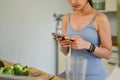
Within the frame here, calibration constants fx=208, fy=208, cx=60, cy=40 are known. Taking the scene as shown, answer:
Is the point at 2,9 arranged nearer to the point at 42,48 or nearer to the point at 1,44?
the point at 1,44

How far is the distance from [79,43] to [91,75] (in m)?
0.20

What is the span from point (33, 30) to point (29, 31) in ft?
0.20

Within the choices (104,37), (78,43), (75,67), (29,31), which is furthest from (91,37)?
(29,31)

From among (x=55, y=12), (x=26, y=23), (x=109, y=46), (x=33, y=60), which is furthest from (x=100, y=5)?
(x=109, y=46)

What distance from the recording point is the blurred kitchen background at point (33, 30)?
2.42m

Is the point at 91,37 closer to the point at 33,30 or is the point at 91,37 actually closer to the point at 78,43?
the point at 78,43

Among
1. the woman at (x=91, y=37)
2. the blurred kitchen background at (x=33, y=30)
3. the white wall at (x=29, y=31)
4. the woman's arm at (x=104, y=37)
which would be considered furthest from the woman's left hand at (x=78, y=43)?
the white wall at (x=29, y=31)

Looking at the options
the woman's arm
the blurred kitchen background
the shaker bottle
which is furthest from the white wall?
the shaker bottle

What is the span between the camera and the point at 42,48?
110 inches

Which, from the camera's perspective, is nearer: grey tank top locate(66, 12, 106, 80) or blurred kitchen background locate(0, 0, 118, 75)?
grey tank top locate(66, 12, 106, 80)

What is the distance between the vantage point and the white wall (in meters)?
2.44

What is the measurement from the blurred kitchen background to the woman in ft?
3.49

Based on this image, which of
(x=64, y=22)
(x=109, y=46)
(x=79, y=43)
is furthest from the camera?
(x=64, y=22)

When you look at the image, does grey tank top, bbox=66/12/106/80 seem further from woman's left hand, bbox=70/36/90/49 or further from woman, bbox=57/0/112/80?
woman's left hand, bbox=70/36/90/49
